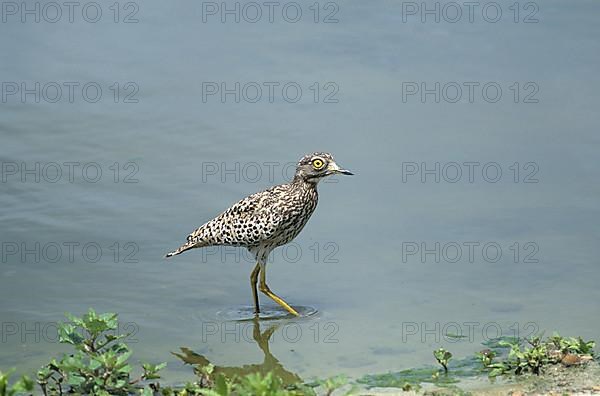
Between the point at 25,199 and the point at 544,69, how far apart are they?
7315 mm

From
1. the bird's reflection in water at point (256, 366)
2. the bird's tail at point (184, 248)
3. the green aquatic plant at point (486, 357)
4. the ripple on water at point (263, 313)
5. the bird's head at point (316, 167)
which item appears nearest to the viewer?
the green aquatic plant at point (486, 357)

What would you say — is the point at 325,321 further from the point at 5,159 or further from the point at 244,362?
the point at 5,159

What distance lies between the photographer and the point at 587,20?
19.1 m

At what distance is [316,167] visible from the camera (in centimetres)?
1243

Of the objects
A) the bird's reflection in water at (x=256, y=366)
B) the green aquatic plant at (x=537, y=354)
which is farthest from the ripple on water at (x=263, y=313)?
the green aquatic plant at (x=537, y=354)

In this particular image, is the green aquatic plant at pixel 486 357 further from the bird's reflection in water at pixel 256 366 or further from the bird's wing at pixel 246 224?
the bird's wing at pixel 246 224

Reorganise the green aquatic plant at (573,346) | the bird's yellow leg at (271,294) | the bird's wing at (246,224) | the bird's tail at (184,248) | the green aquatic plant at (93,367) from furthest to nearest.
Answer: the bird's tail at (184,248) → the bird's wing at (246,224) → the bird's yellow leg at (271,294) → the green aquatic plant at (573,346) → the green aquatic plant at (93,367)

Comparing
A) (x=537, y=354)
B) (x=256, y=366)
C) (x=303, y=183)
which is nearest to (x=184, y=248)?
(x=303, y=183)

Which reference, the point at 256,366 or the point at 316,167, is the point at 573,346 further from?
the point at 316,167

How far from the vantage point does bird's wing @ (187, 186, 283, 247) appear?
40.4 feet

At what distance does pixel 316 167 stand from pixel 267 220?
686 mm

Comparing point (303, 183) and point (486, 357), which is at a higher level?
point (303, 183)

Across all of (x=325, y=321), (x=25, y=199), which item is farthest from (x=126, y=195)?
(x=325, y=321)

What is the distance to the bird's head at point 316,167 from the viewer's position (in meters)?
12.4
